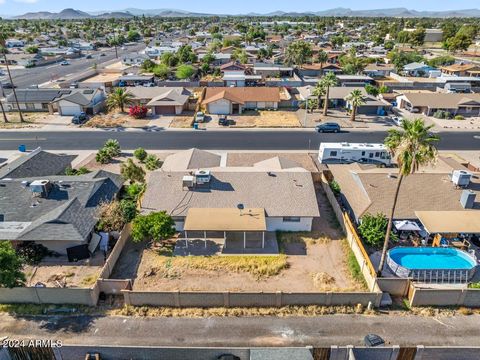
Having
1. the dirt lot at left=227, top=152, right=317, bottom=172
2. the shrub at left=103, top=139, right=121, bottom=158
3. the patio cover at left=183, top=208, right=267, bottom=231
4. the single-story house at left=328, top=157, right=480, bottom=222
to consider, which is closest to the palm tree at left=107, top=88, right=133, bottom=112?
the shrub at left=103, top=139, right=121, bottom=158

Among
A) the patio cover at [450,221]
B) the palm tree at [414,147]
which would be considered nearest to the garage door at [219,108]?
the patio cover at [450,221]

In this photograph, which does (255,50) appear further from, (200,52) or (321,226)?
(321,226)

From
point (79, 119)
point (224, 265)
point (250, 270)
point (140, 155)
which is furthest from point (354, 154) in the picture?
point (79, 119)

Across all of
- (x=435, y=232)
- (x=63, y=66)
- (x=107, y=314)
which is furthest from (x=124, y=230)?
(x=63, y=66)

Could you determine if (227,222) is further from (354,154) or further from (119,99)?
(119,99)

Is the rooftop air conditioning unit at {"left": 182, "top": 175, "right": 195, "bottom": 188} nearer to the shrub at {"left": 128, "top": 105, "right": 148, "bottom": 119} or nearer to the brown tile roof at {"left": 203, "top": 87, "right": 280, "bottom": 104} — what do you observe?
the shrub at {"left": 128, "top": 105, "right": 148, "bottom": 119}

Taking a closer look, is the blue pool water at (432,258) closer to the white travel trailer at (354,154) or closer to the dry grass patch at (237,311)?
the dry grass patch at (237,311)

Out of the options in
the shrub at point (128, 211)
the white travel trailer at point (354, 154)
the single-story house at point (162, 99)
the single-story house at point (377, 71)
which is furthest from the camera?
the single-story house at point (377, 71)

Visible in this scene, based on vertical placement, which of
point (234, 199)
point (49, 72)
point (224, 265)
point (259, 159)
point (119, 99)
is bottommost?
point (224, 265)
